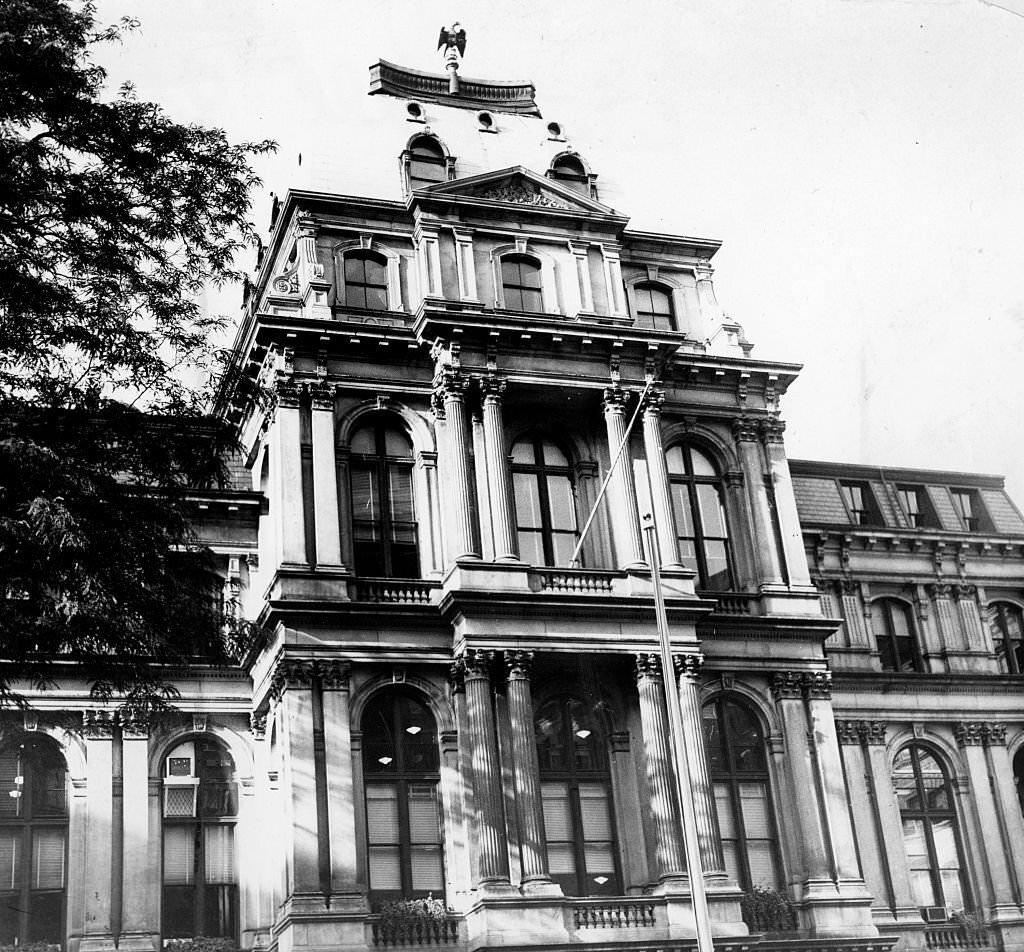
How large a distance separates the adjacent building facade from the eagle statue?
22.5ft

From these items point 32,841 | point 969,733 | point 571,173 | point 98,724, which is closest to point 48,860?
point 32,841

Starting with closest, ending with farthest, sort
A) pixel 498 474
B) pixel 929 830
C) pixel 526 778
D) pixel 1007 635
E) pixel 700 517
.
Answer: pixel 526 778 < pixel 498 474 < pixel 700 517 < pixel 929 830 < pixel 1007 635

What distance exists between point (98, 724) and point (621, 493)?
14087mm

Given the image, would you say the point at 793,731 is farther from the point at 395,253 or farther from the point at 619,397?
the point at 395,253

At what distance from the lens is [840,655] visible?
45438 millimetres

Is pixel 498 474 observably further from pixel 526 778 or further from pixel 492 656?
pixel 526 778

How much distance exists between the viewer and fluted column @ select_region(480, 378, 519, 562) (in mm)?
35844

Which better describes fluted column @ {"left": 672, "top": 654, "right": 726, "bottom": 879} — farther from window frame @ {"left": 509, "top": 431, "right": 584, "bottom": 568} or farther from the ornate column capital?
window frame @ {"left": 509, "top": 431, "right": 584, "bottom": 568}

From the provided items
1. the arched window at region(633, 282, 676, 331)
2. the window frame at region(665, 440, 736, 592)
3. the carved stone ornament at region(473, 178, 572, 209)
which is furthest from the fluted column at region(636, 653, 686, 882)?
the carved stone ornament at region(473, 178, 572, 209)

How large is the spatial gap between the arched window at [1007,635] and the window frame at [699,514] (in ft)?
41.0

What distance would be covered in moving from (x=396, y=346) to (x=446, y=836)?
12.0 meters

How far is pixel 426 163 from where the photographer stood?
42.2 m

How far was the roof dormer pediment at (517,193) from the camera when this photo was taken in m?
40.3

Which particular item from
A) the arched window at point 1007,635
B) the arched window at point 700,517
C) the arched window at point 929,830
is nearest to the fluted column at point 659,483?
the arched window at point 700,517
